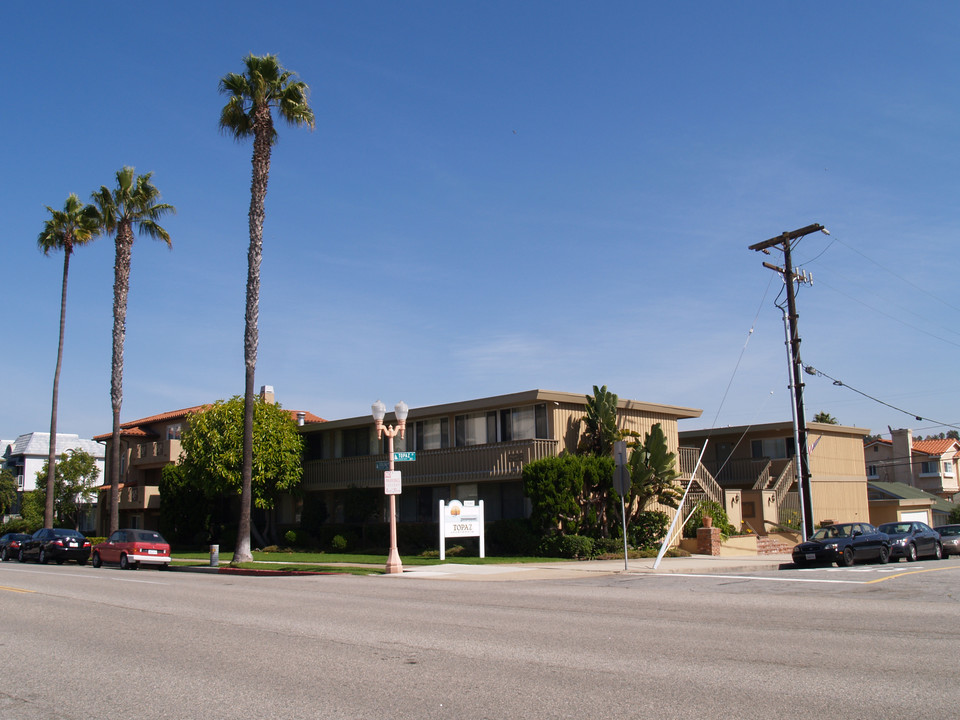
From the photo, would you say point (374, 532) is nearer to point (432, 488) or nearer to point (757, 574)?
point (432, 488)

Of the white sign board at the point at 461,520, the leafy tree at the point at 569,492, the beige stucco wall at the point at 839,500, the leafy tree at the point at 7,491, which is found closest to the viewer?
the leafy tree at the point at 569,492

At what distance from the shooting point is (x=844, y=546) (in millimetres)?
23547

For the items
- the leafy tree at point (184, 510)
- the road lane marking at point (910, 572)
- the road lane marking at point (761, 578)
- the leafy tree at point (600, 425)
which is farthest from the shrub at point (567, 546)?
the leafy tree at point (184, 510)

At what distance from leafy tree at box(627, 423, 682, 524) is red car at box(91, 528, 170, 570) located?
1642 centimetres

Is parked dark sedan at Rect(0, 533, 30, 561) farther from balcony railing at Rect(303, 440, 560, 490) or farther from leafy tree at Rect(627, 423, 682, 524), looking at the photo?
leafy tree at Rect(627, 423, 682, 524)

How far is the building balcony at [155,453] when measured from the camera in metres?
46.9

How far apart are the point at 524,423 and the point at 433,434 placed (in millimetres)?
4891

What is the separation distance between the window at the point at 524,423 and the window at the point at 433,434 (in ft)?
9.86

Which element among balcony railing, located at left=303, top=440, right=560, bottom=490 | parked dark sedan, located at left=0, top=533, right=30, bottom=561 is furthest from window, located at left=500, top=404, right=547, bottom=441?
parked dark sedan, located at left=0, top=533, right=30, bottom=561

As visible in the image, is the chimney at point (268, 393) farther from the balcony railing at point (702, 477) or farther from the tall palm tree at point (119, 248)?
the balcony railing at point (702, 477)

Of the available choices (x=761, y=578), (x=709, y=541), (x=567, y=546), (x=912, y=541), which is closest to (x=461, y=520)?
(x=567, y=546)

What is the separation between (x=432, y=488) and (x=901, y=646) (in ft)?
84.7

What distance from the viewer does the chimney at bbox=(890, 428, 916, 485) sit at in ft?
220

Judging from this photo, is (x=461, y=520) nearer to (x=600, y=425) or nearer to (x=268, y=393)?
(x=600, y=425)
